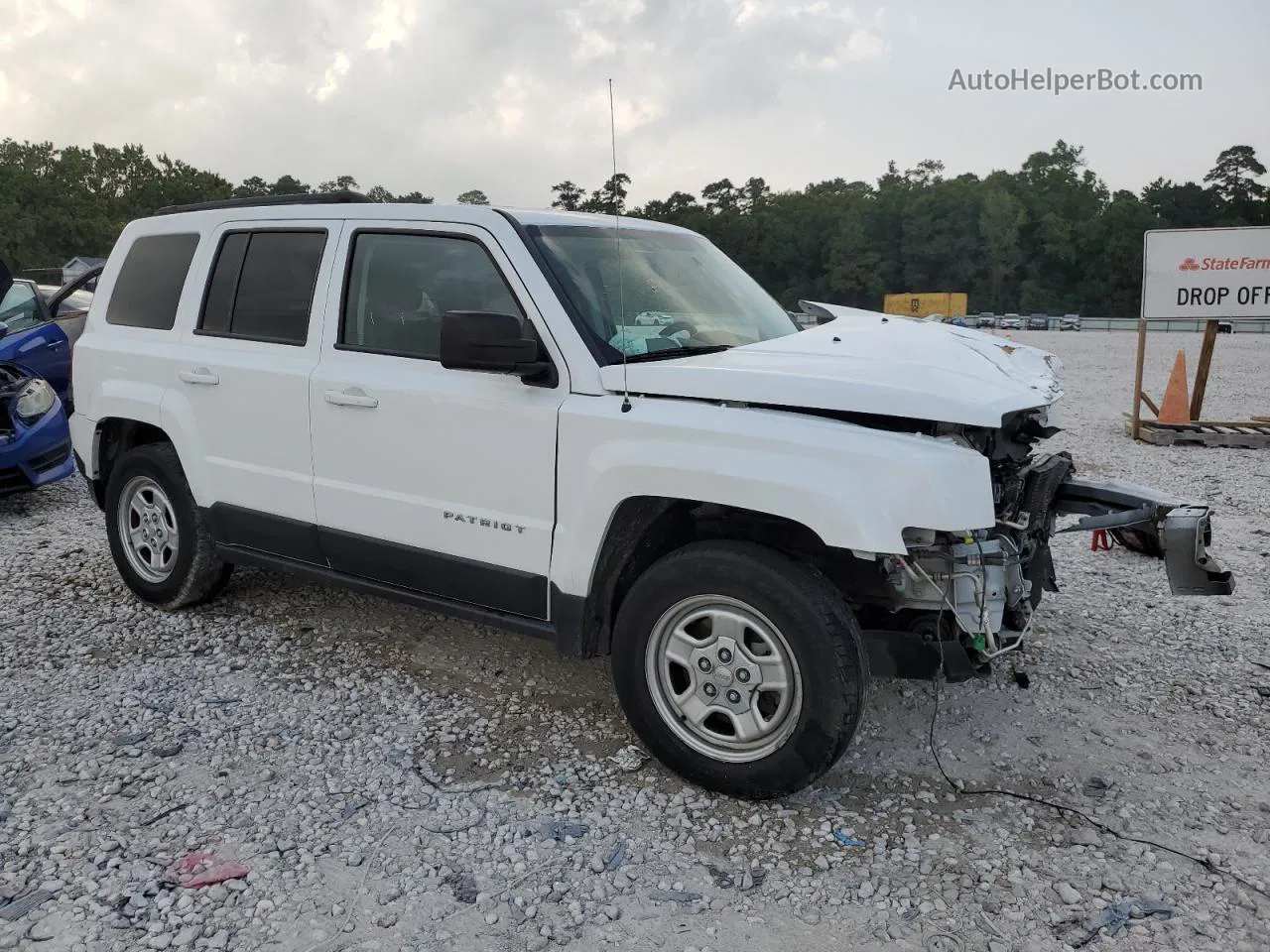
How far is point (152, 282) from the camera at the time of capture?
4.98m

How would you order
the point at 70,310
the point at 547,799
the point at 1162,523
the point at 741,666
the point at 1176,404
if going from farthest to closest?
1. the point at 1176,404
2. the point at 70,310
3. the point at 1162,523
4. the point at 547,799
5. the point at 741,666

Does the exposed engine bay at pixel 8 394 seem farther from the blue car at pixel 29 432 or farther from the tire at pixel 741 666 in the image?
the tire at pixel 741 666

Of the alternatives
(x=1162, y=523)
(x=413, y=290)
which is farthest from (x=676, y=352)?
(x=1162, y=523)

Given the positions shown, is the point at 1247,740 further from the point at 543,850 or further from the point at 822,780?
the point at 543,850

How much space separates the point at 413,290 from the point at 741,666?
205 cm

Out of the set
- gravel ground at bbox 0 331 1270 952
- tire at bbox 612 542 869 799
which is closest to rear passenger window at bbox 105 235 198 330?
gravel ground at bbox 0 331 1270 952

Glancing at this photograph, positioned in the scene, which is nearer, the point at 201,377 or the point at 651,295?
the point at 651,295

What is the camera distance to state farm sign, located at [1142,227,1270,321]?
10328 mm

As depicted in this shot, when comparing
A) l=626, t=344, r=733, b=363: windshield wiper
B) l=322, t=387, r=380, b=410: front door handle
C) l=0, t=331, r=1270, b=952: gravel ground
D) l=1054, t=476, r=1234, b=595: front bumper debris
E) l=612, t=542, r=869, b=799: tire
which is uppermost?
l=626, t=344, r=733, b=363: windshield wiper

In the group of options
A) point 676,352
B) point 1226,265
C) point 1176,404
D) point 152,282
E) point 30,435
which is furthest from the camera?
point 1176,404

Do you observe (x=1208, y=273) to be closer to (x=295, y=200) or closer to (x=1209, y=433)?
(x=1209, y=433)

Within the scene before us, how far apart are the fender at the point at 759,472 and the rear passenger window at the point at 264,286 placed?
62.8 inches

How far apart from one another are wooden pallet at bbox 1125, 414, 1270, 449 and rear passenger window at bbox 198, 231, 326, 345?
30.8 ft

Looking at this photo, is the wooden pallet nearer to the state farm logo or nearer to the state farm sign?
the state farm sign
